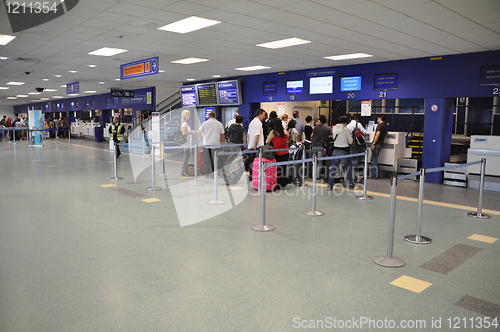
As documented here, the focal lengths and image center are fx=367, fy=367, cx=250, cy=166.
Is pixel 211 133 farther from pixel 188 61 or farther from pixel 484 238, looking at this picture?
pixel 484 238

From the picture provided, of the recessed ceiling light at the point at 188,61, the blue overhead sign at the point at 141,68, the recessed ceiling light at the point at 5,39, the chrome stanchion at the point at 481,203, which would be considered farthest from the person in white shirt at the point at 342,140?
the recessed ceiling light at the point at 5,39

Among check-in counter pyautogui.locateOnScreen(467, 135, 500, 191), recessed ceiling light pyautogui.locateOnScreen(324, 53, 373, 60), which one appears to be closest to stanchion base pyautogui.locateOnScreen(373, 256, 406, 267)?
check-in counter pyautogui.locateOnScreen(467, 135, 500, 191)

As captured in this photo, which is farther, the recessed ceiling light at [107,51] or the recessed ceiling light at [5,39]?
the recessed ceiling light at [107,51]

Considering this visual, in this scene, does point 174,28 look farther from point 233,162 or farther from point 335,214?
point 335,214

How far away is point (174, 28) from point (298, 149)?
3.76 m

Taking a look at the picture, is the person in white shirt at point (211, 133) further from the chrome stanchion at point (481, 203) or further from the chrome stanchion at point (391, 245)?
the chrome stanchion at point (391, 245)

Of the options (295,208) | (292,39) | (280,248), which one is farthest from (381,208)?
(292,39)

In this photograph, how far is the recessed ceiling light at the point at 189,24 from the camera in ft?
20.4

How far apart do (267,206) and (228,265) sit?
8.73ft

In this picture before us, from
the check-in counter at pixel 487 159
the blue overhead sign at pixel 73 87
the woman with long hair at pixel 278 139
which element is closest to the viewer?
the woman with long hair at pixel 278 139

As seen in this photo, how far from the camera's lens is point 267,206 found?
631cm

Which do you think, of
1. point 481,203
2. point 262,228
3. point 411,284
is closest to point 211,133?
point 262,228

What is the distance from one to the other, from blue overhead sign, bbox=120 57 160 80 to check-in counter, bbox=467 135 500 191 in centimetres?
764

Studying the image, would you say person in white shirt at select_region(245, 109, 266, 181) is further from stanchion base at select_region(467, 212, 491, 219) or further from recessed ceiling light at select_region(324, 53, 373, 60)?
stanchion base at select_region(467, 212, 491, 219)
